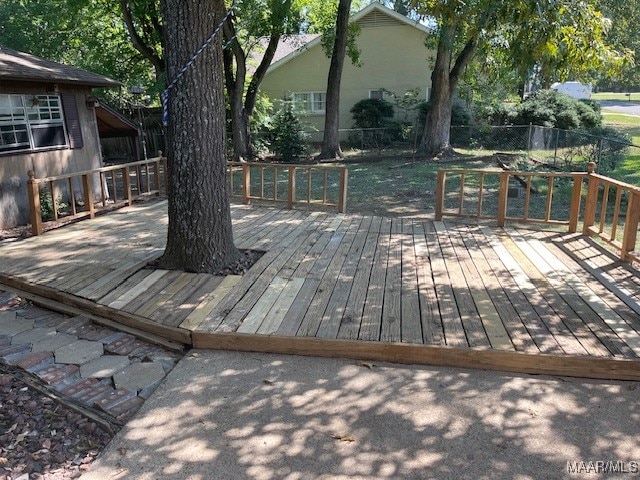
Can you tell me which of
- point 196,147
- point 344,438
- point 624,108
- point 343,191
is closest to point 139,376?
point 344,438

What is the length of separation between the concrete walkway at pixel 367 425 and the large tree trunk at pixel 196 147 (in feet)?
5.68

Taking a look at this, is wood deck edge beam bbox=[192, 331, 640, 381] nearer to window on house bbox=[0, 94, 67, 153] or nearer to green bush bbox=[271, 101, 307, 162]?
window on house bbox=[0, 94, 67, 153]

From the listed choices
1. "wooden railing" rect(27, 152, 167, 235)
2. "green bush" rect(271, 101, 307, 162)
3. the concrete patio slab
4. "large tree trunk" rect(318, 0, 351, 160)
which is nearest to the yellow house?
"green bush" rect(271, 101, 307, 162)

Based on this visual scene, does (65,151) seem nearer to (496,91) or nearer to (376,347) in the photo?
(376,347)

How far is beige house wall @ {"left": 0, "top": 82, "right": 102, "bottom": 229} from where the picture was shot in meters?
8.04

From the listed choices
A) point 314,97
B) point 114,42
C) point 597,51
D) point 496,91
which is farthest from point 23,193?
point 496,91

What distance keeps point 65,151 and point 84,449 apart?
787cm

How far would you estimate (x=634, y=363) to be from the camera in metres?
3.17

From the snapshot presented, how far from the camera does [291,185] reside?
8.03 meters

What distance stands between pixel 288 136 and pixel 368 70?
6.99 metres

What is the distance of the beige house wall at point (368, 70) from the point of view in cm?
2091

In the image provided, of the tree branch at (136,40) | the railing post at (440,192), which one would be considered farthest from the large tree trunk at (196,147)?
the tree branch at (136,40)

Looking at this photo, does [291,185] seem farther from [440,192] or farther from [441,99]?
[441,99]

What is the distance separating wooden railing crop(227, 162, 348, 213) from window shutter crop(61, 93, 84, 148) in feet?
9.34
